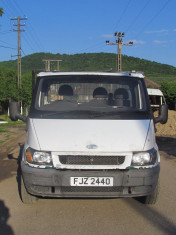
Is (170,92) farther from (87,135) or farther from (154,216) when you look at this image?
(87,135)

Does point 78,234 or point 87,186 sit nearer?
point 78,234

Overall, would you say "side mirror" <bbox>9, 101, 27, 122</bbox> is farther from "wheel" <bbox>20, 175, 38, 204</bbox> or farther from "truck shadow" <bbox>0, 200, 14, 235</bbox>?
"truck shadow" <bbox>0, 200, 14, 235</bbox>

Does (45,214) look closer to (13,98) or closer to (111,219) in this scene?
(111,219)

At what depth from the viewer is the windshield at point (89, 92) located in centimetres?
539

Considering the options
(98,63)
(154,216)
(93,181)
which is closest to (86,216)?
(93,181)

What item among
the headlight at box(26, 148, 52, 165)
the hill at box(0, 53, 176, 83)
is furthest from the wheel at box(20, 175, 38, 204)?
the hill at box(0, 53, 176, 83)

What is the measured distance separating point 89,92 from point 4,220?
2490 millimetres

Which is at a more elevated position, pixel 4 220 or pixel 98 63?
pixel 98 63

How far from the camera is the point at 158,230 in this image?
13.2ft

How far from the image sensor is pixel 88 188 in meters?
4.31

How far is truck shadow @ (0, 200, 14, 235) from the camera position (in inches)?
156

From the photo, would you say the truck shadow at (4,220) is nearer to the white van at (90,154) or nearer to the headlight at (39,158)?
the white van at (90,154)

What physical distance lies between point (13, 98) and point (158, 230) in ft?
145

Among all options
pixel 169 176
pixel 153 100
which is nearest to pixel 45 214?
pixel 169 176
